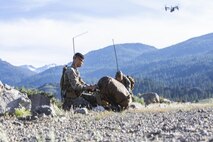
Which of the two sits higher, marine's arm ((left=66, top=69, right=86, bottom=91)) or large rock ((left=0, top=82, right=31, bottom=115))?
marine's arm ((left=66, top=69, right=86, bottom=91))

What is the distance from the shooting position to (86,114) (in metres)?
17.4

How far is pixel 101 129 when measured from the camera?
1285cm

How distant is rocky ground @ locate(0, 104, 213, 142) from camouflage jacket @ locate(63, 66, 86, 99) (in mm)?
3311

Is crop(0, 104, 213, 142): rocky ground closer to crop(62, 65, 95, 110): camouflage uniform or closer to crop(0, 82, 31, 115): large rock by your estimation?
crop(0, 82, 31, 115): large rock

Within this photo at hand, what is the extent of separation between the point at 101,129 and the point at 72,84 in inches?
311

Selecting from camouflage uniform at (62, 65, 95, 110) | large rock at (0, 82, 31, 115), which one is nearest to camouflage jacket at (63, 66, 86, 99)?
camouflage uniform at (62, 65, 95, 110)

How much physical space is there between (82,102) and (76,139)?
1001 centimetres

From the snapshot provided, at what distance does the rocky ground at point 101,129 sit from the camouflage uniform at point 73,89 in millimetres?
3313

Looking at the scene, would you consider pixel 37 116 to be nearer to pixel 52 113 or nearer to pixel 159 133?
pixel 52 113

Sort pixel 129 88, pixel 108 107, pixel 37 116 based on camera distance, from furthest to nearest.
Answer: pixel 129 88, pixel 108 107, pixel 37 116

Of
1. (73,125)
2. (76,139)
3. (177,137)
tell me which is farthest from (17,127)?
(177,137)

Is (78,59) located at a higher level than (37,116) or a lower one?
higher

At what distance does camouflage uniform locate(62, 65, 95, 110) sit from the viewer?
20.6 meters

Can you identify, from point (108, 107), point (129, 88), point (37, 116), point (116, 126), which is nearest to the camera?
point (116, 126)
